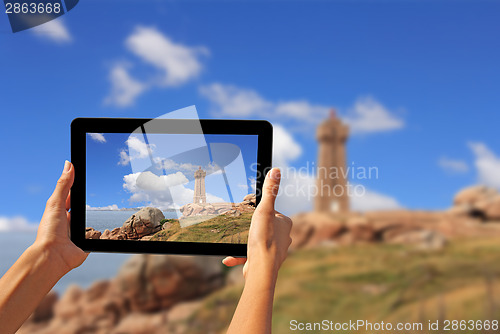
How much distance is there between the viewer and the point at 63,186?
7.17ft

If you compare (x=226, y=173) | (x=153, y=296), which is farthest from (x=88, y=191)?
(x=153, y=296)

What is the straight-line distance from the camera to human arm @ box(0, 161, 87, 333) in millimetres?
1832

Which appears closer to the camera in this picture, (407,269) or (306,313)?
(306,313)

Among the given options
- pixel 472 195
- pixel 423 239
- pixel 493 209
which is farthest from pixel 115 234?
pixel 472 195

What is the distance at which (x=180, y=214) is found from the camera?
227 cm

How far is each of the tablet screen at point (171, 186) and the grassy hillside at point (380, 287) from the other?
464 inches

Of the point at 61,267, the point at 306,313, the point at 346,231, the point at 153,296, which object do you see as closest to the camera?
the point at 61,267

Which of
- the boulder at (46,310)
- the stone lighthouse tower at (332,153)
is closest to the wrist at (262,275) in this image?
the boulder at (46,310)

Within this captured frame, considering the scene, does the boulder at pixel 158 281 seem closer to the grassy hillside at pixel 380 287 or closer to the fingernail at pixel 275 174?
the grassy hillside at pixel 380 287

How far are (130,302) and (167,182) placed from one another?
38.5 ft

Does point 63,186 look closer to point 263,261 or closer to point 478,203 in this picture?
point 263,261

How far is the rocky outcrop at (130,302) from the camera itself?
12820 millimetres

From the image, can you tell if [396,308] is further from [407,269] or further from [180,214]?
[180,214]

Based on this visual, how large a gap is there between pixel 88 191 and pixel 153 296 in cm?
1161
